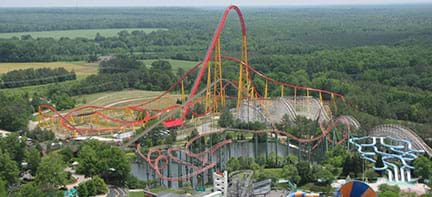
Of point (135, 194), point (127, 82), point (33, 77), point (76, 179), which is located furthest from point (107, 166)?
point (33, 77)

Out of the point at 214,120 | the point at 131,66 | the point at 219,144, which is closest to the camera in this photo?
the point at 219,144

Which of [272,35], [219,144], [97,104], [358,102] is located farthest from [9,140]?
[272,35]

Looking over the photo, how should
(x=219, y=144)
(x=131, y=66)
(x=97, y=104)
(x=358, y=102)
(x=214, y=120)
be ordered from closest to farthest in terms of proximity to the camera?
1. (x=219, y=144)
2. (x=214, y=120)
3. (x=358, y=102)
4. (x=97, y=104)
5. (x=131, y=66)

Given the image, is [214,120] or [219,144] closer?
[219,144]

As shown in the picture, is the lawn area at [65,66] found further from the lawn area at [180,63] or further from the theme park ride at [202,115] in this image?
the theme park ride at [202,115]

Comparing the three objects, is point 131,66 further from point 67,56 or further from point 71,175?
point 71,175

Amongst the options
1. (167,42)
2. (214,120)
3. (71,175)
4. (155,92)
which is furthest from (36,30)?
(71,175)

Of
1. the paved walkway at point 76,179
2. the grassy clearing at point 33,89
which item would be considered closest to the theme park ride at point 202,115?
the paved walkway at point 76,179
